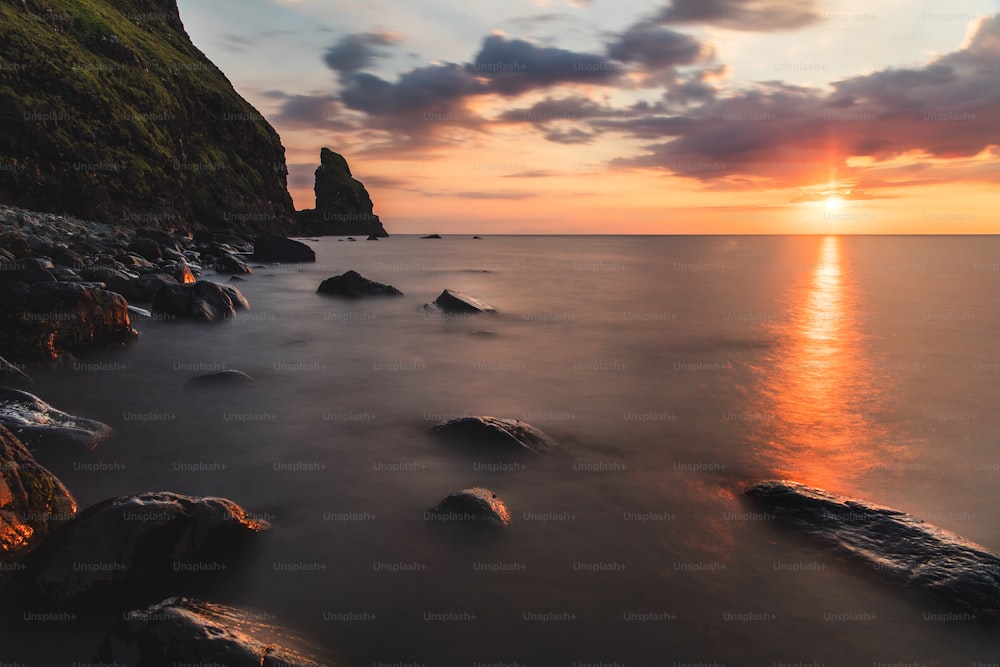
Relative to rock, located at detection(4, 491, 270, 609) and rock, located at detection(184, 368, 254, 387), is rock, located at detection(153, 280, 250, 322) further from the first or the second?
rock, located at detection(4, 491, 270, 609)

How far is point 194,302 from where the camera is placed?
1884cm

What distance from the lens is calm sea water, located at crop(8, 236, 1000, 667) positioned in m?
4.78

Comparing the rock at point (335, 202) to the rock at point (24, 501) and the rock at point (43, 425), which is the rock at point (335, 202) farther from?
the rock at point (24, 501)

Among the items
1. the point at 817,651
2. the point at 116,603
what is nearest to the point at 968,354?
the point at 817,651

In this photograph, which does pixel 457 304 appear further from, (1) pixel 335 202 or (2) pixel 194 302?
(1) pixel 335 202

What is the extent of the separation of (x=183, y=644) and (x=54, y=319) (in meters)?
12.0

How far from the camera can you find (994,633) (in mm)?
4746

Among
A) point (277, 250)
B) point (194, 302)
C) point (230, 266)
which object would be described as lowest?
point (194, 302)

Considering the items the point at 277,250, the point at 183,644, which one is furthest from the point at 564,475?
the point at 277,250

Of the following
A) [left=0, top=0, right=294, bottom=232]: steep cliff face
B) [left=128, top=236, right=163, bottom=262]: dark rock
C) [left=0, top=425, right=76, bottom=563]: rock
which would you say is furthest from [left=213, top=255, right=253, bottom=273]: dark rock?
[left=0, top=425, right=76, bottom=563]: rock

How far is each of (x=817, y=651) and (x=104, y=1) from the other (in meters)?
106

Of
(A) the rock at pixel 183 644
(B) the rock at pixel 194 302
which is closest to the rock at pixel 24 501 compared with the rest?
(A) the rock at pixel 183 644

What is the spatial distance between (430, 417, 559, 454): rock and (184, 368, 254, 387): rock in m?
5.33

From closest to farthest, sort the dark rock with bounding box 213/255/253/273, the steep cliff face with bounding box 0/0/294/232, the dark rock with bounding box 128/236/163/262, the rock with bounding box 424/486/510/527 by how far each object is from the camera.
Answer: the rock with bounding box 424/486/510/527 → the dark rock with bounding box 128/236/163/262 → the dark rock with bounding box 213/255/253/273 → the steep cliff face with bounding box 0/0/294/232
